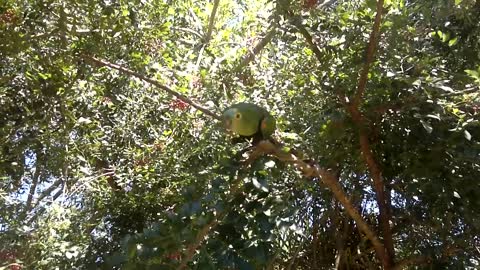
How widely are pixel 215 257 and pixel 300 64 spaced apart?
3.44ft

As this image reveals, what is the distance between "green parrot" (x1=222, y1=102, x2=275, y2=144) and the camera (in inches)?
66.1

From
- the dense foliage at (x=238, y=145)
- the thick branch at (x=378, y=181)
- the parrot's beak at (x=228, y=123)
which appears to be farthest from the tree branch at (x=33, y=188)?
the thick branch at (x=378, y=181)

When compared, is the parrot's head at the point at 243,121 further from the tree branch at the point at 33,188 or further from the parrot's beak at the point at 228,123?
the tree branch at the point at 33,188

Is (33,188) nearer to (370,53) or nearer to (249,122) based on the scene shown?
(249,122)

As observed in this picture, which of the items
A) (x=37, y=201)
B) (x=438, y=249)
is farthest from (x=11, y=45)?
(x=438, y=249)

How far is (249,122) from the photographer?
168cm

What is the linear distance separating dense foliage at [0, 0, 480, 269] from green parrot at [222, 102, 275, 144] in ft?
0.24

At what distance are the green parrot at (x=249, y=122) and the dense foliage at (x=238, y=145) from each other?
0.07m

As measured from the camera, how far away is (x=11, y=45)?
220cm

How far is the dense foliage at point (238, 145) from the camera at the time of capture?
1672 millimetres

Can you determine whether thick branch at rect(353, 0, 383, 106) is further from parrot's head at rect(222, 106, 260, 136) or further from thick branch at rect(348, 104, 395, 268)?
parrot's head at rect(222, 106, 260, 136)

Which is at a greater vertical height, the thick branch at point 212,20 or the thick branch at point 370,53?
the thick branch at point 212,20

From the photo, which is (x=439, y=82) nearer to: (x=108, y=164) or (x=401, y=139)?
(x=401, y=139)

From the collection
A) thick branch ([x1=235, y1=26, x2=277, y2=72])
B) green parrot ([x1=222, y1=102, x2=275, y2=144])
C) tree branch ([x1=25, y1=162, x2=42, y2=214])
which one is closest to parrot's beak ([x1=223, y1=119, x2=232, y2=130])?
green parrot ([x1=222, y1=102, x2=275, y2=144])
